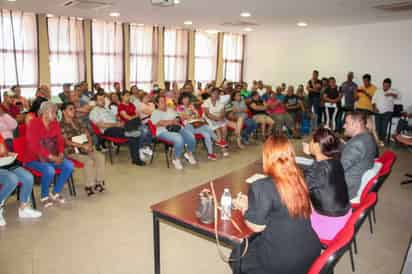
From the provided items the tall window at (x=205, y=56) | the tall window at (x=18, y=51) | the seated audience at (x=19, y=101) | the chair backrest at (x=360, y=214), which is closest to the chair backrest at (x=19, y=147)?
the seated audience at (x=19, y=101)

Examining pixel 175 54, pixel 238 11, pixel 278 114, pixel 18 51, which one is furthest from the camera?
pixel 175 54

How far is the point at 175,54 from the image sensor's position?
1170 cm

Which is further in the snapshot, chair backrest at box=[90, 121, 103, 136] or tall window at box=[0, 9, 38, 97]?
tall window at box=[0, 9, 38, 97]

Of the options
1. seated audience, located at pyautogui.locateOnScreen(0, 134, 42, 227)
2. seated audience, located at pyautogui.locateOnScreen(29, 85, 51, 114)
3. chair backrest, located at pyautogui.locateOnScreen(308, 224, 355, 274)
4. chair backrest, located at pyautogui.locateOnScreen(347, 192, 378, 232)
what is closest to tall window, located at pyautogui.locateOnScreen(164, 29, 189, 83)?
seated audience, located at pyautogui.locateOnScreen(29, 85, 51, 114)

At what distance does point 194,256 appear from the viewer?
10.9 ft

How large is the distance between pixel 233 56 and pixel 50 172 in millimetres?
10257

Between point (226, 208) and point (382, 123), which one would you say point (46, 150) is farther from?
point (382, 123)

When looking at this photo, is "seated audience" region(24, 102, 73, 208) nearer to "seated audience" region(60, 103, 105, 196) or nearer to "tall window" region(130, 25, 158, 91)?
"seated audience" region(60, 103, 105, 196)

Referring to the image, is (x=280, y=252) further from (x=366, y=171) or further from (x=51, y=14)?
(x=51, y=14)

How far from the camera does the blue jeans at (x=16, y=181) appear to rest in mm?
3740

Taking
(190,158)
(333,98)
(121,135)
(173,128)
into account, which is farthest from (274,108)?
(121,135)

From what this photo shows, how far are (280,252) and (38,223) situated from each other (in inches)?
119

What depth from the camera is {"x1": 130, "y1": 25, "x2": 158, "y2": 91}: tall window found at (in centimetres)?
1059

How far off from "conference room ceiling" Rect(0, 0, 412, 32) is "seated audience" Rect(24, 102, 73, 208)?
3247 millimetres
